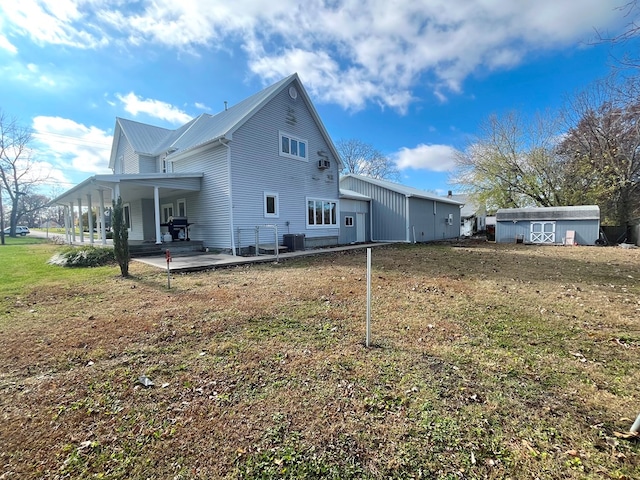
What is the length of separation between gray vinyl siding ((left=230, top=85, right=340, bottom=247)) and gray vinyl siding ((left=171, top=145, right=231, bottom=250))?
1.96 ft

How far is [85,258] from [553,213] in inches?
1083

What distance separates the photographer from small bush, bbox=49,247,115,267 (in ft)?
34.0

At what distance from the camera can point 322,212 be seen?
17.2m

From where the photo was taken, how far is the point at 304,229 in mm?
16062

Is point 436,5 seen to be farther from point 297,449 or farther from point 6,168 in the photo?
point 6,168

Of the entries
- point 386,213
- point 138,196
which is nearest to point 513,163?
point 386,213

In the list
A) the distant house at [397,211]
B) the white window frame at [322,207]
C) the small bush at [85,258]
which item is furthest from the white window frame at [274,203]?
the distant house at [397,211]

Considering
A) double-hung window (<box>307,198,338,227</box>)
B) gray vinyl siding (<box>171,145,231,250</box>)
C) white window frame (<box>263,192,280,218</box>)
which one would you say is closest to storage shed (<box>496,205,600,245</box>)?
double-hung window (<box>307,198,338,227</box>)

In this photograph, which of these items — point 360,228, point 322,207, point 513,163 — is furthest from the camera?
point 513,163

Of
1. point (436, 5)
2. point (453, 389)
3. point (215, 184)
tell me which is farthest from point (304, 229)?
point (453, 389)

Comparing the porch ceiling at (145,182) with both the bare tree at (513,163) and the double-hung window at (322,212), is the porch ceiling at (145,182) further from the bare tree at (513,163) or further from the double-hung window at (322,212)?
the bare tree at (513,163)

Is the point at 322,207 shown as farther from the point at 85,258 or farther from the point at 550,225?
the point at 550,225

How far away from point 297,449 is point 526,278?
846cm

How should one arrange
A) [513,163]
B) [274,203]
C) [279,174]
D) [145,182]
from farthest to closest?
[513,163] < [279,174] < [274,203] < [145,182]
